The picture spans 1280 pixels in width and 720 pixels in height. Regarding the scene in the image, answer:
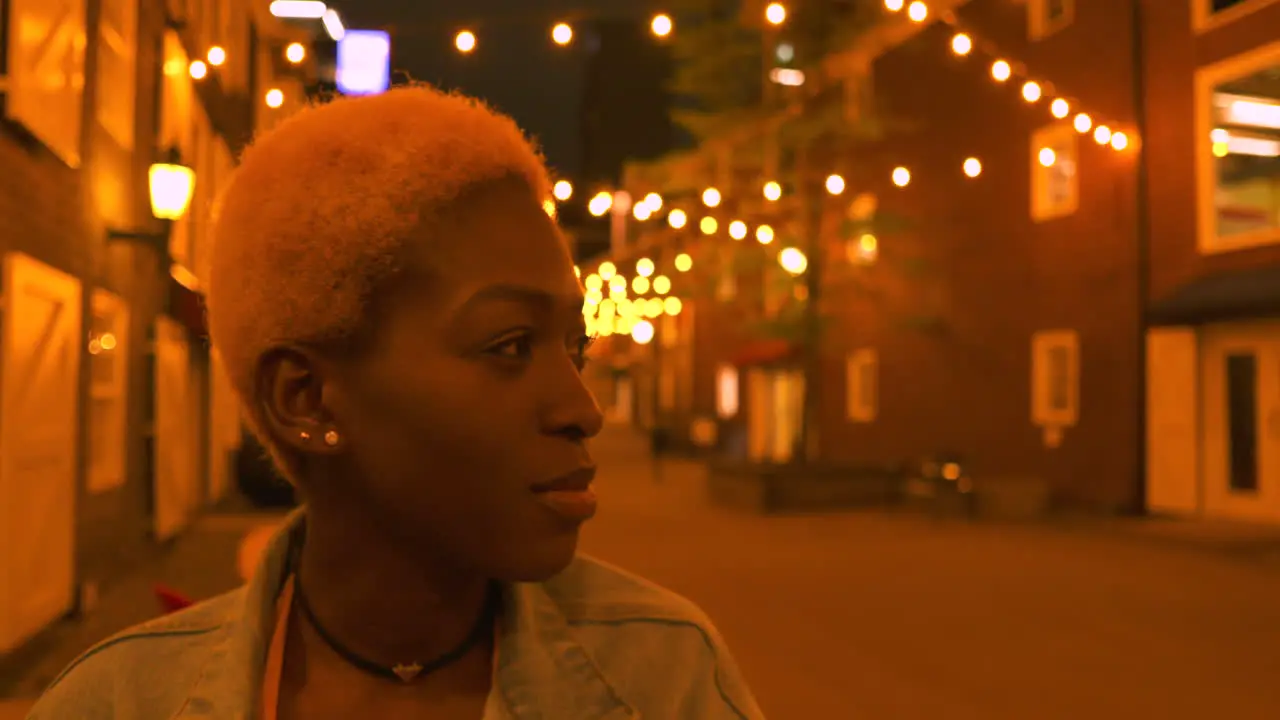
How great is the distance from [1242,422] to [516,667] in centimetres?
1471

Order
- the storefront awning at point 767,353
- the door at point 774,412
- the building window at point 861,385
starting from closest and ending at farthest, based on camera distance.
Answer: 1. the building window at point 861,385
2. the storefront awning at point 767,353
3. the door at point 774,412

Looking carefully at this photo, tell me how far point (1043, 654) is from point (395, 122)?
6387 millimetres

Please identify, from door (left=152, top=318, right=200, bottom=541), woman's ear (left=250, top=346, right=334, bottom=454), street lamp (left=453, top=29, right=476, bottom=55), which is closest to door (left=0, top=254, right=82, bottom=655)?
door (left=152, top=318, right=200, bottom=541)

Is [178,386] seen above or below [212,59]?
below

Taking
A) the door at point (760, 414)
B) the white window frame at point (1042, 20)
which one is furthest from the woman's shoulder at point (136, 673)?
the door at point (760, 414)

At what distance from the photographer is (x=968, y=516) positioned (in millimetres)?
14969

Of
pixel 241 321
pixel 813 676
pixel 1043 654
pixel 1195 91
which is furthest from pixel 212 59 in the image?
pixel 1195 91

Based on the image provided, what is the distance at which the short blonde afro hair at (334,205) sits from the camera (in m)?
1.18

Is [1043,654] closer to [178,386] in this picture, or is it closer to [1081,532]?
[1081,532]

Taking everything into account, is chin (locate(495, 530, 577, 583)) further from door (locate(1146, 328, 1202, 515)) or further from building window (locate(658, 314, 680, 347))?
building window (locate(658, 314, 680, 347))

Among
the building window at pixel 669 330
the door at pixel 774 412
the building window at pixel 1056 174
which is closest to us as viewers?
the building window at pixel 1056 174

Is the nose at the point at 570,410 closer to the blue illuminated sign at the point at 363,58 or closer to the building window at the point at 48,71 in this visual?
the building window at the point at 48,71

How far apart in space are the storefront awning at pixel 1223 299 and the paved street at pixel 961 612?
2792 millimetres

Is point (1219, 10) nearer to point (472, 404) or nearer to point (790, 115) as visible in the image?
point (790, 115)
